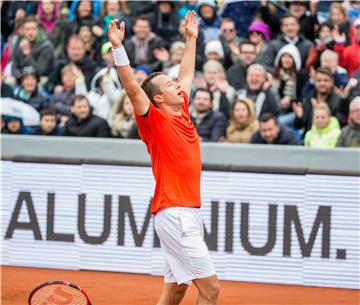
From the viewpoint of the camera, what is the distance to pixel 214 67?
1208cm

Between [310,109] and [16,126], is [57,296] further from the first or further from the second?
[16,126]

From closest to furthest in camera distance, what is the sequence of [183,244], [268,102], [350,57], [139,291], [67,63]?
[183,244] < [139,291] < [268,102] < [350,57] < [67,63]

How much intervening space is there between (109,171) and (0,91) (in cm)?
325

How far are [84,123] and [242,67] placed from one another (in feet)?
7.18

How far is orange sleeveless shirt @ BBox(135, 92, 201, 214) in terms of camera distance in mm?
7121

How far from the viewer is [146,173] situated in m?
10.8

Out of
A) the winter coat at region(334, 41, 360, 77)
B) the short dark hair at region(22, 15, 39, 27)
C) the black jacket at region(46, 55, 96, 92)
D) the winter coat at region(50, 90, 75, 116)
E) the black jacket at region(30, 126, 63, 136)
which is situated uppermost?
the short dark hair at region(22, 15, 39, 27)

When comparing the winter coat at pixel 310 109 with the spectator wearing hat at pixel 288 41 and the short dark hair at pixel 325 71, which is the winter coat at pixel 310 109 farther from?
the spectator wearing hat at pixel 288 41

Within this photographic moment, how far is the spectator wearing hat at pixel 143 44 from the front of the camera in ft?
42.5

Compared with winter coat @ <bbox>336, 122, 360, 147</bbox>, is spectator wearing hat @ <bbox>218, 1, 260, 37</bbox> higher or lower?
higher

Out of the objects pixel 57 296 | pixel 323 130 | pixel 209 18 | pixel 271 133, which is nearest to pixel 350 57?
pixel 323 130

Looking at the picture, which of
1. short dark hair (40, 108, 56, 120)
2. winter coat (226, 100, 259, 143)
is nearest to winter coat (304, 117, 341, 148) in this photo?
winter coat (226, 100, 259, 143)

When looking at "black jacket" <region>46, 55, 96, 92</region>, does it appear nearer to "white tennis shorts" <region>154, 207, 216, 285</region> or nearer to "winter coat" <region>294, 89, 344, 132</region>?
"winter coat" <region>294, 89, 344, 132</region>

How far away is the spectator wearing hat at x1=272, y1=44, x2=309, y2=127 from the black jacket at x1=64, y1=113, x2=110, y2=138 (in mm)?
2254
